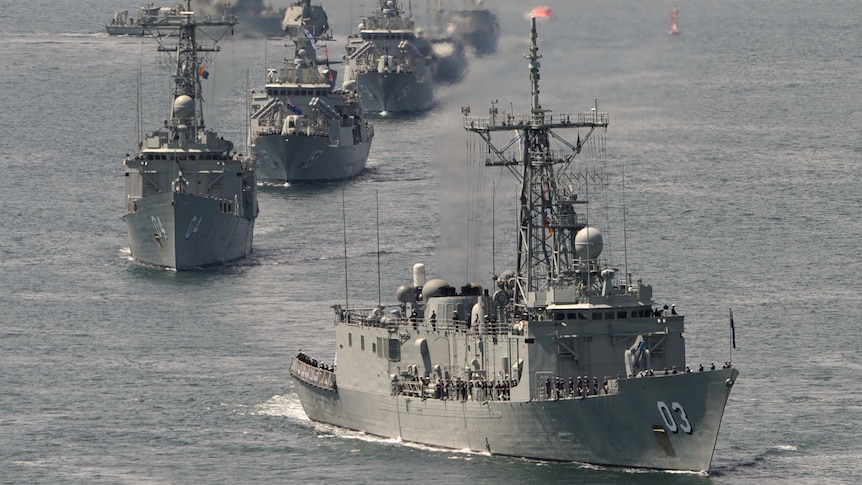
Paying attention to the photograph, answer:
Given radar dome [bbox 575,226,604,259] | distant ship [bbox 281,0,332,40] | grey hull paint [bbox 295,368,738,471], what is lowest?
grey hull paint [bbox 295,368,738,471]

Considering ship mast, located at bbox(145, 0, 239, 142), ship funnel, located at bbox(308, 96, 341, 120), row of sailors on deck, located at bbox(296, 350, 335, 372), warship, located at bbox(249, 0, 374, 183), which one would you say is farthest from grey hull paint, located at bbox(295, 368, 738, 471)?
ship funnel, located at bbox(308, 96, 341, 120)

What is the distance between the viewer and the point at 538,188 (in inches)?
3314

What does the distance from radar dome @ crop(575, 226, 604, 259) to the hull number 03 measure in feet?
20.6

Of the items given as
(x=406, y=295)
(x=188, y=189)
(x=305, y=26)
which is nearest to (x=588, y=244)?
(x=406, y=295)

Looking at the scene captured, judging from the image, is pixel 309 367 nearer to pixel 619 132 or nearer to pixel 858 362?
pixel 858 362

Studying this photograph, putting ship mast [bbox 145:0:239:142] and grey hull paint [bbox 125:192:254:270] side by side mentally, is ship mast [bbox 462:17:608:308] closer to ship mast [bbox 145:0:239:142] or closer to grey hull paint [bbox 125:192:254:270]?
grey hull paint [bbox 125:192:254:270]

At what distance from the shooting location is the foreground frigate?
76938 mm

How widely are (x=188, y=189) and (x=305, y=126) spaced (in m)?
35.0

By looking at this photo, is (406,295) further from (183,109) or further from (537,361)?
(183,109)

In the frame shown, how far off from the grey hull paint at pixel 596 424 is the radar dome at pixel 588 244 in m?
5.26

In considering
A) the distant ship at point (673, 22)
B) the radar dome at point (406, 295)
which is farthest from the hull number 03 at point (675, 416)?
the distant ship at point (673, 22)

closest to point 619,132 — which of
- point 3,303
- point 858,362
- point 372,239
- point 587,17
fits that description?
point 372,239

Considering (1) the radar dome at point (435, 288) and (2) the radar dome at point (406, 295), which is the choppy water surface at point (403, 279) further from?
(1) the radar dome at point (435, 288)

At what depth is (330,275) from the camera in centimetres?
11831
